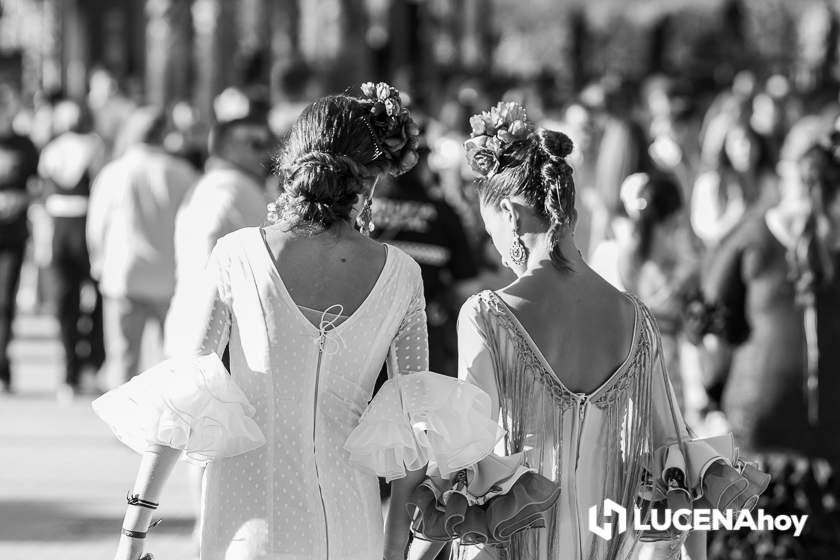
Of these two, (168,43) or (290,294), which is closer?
(290,294)

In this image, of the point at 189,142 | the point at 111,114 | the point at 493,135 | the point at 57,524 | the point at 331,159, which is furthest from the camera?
the point at 111,114

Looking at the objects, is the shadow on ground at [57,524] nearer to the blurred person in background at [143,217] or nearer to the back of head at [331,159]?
the blurred person in background at [143,217]

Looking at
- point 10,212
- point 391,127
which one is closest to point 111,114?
point 10,212

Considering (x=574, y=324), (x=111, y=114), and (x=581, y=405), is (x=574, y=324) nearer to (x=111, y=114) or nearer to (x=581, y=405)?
(x=581, y=405)

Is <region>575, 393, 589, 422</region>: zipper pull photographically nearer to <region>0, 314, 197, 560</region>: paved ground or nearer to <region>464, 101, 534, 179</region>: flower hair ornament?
<region>464, 101, 534, 179</region>: flower hair ornament

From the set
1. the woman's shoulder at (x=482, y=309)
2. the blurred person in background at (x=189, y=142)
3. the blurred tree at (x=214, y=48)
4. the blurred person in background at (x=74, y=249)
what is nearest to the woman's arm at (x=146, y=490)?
the woman's shoulder at (x=482, y=309)

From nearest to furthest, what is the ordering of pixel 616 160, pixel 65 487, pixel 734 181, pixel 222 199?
1. pixel 222 199
2. pixel 65 487
3. pixel 734 181
4. pixel 616 160

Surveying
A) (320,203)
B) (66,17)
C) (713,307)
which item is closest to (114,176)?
(713,307)

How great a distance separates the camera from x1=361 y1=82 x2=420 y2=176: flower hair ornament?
401 cm

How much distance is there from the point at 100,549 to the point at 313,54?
97.2 feet

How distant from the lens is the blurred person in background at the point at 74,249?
38.9 feet

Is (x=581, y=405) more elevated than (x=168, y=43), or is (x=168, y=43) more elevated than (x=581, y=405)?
(x=168, y=43)

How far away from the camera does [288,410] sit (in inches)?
150

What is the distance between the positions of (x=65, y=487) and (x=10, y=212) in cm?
353
